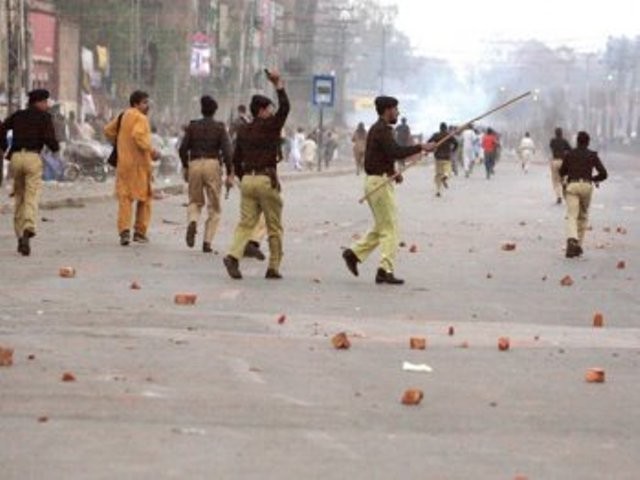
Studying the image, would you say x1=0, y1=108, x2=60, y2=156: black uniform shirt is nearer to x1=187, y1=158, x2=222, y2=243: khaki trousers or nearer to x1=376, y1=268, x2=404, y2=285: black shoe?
x1=187, y1=158, x2=222, y2=243: khaki trousers

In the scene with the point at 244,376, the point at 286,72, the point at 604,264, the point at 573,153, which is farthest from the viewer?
the point at 286,72

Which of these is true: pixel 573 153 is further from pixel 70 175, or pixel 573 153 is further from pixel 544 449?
pixel 70 175

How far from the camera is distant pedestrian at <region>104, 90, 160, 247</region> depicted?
20.3m

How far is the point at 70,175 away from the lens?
137 feet

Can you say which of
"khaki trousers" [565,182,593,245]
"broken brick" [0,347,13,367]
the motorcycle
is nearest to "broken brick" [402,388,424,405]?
"broken brick" [0,347,13,367]

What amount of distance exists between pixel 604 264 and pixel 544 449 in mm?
12689

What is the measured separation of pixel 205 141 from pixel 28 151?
2.19 m

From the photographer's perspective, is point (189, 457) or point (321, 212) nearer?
point (189, 457)

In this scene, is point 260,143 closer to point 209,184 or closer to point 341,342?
point 209,184

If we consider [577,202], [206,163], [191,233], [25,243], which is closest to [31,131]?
[25,243]

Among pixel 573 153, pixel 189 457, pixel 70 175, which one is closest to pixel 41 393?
pixel 189 457

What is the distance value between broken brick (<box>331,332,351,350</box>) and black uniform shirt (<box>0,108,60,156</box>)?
7.76 meters

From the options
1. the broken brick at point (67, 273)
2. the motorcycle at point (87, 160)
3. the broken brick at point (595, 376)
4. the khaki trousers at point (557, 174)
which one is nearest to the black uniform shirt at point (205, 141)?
the broken brick at point (67, 273)

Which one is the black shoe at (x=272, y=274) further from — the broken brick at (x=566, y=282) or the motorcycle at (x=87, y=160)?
the motorcycle at (x=87, y=160)
